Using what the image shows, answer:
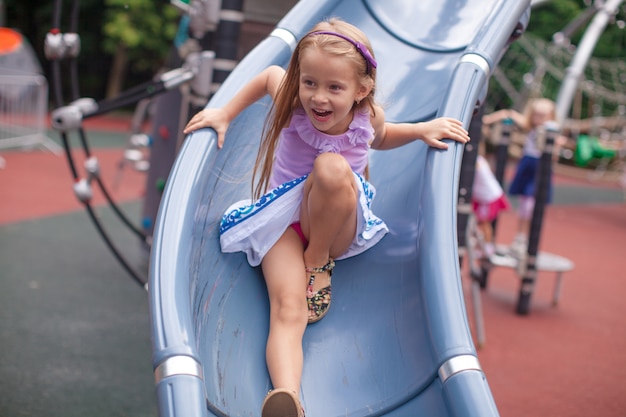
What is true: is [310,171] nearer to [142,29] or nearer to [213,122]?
[213,122]

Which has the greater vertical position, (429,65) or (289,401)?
(429,65)

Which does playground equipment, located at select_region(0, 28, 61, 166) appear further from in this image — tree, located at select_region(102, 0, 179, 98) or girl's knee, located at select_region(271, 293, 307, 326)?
girl's knee, located at select_region(271, 293, 307, 326)

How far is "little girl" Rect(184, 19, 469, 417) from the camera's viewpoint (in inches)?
76.5

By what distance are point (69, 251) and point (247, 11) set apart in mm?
1973

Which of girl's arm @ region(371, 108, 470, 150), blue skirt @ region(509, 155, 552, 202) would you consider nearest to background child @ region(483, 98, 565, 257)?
blue skirt @ region(509, 155, 552, 202)

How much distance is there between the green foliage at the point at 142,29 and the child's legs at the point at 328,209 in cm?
1253

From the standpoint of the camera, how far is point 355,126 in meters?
2.12

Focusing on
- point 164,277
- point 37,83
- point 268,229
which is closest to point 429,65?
point 268,229

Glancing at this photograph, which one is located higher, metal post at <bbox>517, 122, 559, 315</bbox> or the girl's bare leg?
the girl's bare leg

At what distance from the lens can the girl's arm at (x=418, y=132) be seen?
2.18 meters

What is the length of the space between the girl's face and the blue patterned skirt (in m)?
0.21

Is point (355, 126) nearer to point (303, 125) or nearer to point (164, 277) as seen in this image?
point (303, 125)

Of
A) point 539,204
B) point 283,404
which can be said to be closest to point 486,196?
point 539,204

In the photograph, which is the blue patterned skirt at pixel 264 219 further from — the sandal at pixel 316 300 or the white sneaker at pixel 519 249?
the white sneaker at pixel 519 249
